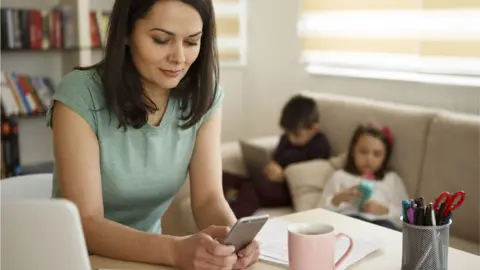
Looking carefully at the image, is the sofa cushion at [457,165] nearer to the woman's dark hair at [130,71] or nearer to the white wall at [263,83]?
the white wall at [263,83]

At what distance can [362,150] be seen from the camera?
2738mm

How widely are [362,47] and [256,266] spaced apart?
2.43 m

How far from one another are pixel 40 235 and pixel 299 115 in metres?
2.33

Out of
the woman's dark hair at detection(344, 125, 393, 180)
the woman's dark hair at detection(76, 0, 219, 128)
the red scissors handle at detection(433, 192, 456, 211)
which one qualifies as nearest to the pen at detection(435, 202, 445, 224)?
the red scissors handle at detection(433, 192, 456, 211)

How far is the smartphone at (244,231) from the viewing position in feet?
3.69

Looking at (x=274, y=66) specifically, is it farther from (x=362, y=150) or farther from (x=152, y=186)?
(x=152, y=186)

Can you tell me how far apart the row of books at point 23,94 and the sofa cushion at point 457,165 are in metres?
2.19

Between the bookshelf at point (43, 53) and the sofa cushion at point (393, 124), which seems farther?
the bookshelf at point (43, 53)

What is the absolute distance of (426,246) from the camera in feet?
3.82

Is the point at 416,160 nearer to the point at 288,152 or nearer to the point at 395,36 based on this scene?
the point at 288,152

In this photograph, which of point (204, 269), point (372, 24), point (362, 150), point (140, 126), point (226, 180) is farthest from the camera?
point (372, 24)

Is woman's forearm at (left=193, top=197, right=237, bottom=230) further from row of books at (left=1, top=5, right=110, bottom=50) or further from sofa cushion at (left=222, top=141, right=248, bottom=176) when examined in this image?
row of books at (left=1, top=5, right=110, bottom=50)

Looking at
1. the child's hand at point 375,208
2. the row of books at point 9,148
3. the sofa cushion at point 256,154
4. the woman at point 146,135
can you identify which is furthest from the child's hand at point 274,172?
the row of books at point 9,148

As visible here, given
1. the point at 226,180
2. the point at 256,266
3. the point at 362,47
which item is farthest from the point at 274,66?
the point at 256,266
